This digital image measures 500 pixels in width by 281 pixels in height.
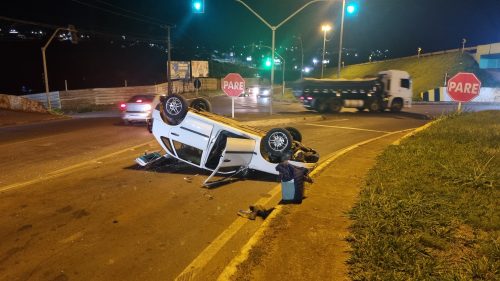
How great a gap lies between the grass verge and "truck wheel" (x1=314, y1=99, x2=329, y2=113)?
18459 mm

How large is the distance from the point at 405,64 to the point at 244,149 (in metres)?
55.3

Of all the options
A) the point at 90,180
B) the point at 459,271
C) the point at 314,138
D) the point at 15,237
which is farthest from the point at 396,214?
the point at 314,138

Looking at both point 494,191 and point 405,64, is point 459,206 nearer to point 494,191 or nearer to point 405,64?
point 494,191

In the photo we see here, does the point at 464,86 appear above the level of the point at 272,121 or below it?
above

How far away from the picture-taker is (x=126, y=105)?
17.8 meters

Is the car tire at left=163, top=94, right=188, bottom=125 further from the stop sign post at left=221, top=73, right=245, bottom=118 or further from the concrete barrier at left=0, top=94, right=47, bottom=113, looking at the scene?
the concrete barrier at left=0, top=94, right=47, bottom=113

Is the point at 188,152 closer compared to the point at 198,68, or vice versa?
the point at 188,152

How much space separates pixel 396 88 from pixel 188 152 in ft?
74.4

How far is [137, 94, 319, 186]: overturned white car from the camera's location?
8.01 metres

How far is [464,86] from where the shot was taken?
36.2ft

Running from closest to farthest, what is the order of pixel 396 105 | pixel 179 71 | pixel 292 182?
pixel 292 182
pixel 396 105
pixel 179 71

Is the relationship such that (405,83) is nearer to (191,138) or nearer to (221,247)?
(191,138)

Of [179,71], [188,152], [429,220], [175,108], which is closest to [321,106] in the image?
[188,152]

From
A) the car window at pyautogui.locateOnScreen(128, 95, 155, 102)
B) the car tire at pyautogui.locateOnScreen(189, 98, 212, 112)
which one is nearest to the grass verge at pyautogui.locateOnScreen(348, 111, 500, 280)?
the car tire at pyautogui.locateOnScreen(189, 98, 212, 112)
